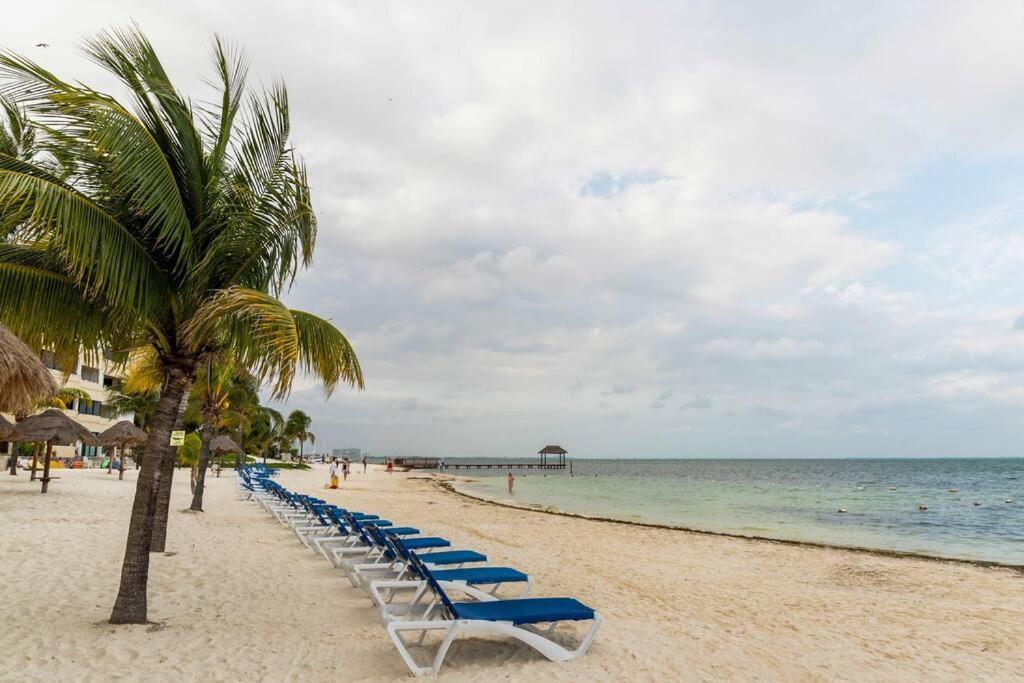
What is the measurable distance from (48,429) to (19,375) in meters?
11.5

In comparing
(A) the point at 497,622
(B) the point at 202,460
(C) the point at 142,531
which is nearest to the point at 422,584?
(A) the point at 497,622

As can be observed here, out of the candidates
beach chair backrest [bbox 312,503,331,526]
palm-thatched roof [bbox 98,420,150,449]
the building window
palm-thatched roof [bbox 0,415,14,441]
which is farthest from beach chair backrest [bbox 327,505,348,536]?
the building window

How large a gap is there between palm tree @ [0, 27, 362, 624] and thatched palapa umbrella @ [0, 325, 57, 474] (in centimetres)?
107

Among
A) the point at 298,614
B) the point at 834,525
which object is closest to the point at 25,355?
the point at 298,614

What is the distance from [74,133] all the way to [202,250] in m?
1.30

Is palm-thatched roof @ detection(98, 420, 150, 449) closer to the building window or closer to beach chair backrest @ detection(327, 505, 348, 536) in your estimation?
beach chair backrest @ detection(327, 505, 348, 536)

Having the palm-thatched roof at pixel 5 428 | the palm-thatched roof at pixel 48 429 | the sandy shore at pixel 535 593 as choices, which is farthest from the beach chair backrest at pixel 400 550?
the palm-thatched roof at pixel 5 428

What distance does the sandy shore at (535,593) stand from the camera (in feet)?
16.0

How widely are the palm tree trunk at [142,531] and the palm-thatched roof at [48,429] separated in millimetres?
13635

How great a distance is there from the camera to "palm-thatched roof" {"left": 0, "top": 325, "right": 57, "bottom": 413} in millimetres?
6605

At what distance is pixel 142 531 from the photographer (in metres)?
5.52

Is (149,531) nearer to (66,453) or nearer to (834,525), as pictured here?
(834,525)

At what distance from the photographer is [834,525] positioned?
22.5m

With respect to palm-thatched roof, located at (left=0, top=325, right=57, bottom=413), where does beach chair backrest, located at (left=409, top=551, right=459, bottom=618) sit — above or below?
below
